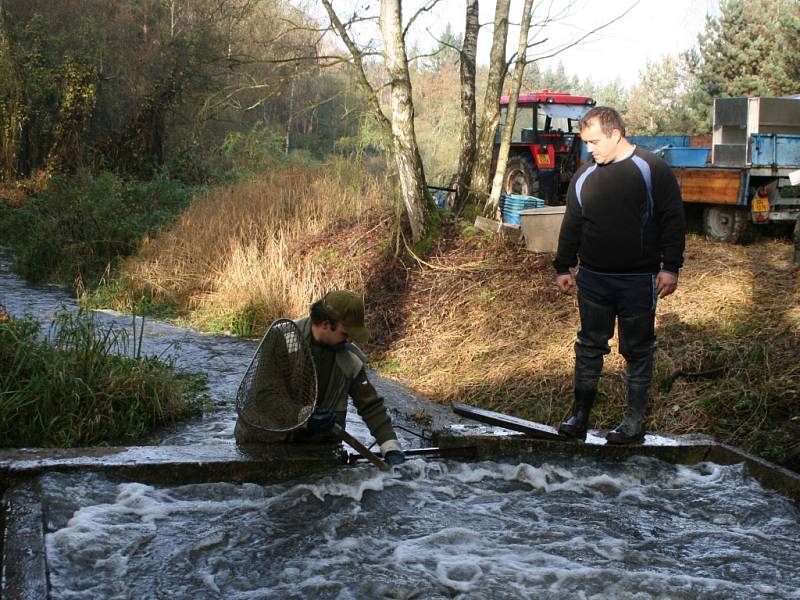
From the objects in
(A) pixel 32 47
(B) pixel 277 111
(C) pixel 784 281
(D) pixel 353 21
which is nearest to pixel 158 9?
(A) pixel 32 47

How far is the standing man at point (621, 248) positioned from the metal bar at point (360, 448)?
124cm

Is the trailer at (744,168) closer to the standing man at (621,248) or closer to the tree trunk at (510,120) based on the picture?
the tree trunk at (510,120)

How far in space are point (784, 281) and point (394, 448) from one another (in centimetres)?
584

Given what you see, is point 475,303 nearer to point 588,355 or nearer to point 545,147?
point 588,355

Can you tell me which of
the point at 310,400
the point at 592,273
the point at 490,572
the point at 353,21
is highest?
the point at 353,21

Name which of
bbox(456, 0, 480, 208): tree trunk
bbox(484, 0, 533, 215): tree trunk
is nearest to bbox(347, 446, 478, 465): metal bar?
bbox(484, 0, 533, 215): tree trunk

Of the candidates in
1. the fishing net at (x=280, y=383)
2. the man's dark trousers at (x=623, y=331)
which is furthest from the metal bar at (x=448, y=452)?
the fishing net at (x=280, y=383)

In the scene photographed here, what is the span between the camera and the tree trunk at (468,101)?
12.7 m

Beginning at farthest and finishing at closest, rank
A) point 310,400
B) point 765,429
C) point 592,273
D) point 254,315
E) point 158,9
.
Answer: point 158,9 < point 254,315 < point 765,429 < point 592,273 < point 310,400

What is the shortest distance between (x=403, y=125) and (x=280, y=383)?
7291 mm

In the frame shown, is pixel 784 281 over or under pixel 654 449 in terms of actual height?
over

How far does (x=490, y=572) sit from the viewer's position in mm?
3932

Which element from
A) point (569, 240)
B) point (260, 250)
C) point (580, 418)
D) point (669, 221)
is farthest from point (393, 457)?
point (260, 250)

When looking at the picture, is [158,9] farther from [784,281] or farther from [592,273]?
[592,273]
